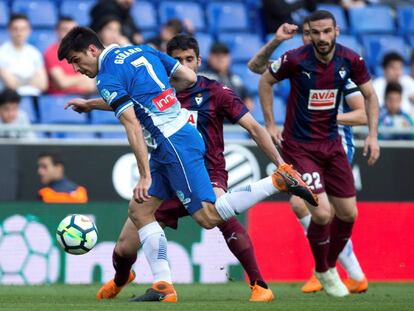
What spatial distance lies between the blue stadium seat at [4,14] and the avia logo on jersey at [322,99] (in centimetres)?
648

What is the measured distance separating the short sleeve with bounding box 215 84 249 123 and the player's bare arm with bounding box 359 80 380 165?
1382 mm

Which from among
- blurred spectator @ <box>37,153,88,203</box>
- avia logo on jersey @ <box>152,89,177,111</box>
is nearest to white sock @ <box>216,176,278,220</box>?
avia logo on jersey @ <box>152,89,177,111</box>

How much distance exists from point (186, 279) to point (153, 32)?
4.99m

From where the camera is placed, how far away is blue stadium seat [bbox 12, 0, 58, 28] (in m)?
15.7

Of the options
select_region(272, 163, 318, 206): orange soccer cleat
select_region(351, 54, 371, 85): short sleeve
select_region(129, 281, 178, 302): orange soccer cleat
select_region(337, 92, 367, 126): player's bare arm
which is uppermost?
select_region(351, 54, 371, 85): short sleeve

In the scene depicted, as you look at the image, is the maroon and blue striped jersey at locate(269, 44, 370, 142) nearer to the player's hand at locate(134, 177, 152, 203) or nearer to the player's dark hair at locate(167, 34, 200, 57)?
the player's dark hair at locate(167, 34, 200, 57)

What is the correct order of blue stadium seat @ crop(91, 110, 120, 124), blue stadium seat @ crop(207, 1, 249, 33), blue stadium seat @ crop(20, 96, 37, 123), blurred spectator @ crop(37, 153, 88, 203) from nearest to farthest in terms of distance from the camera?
blurred spectator @ crop(37, 153, 88, 203) → blue stadium seat @ crop(20, 96, 37, 123) → blue stadium seat @ crop(91, 110, 120, 124) → blue stadium seat @ crop(207, 1, 249, 33)

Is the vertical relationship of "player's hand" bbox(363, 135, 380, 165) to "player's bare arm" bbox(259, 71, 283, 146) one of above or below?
below

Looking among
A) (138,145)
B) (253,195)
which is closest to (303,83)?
(253,195)

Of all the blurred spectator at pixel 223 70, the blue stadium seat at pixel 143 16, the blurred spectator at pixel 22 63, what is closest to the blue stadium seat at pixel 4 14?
the blurred spectator at pixel 22 63

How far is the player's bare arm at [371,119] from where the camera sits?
10062mm

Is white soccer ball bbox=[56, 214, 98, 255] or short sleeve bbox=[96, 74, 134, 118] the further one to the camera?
white soccer ball bbox=[56, 214, 98, 255]

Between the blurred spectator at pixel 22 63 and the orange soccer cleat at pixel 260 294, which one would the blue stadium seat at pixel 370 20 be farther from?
the orange soccer cleat at pixel 260 294

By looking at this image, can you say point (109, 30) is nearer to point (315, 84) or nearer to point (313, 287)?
point (315, 84)
